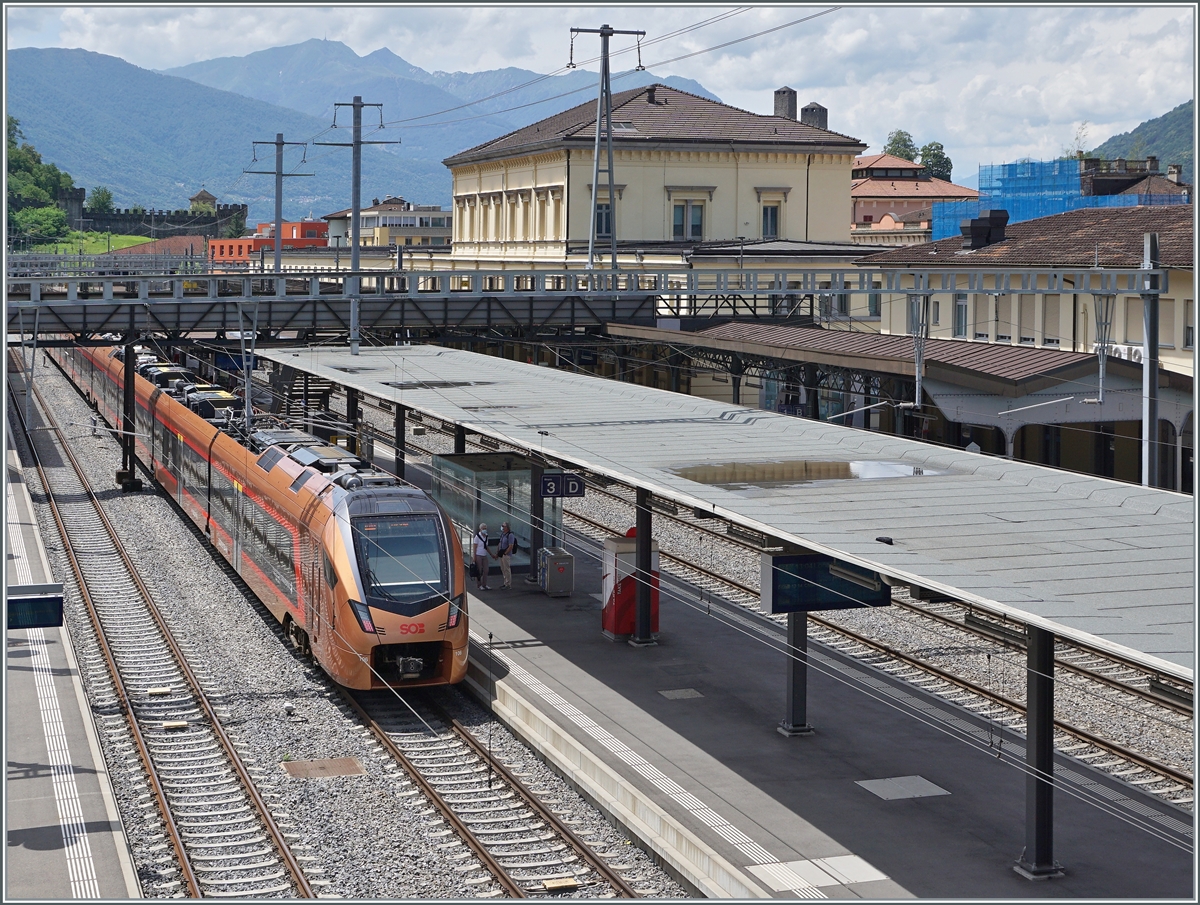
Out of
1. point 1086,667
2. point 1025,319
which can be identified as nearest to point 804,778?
point 1086,667

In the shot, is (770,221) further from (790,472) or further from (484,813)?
(484,813)

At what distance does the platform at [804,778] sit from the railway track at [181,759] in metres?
3.31

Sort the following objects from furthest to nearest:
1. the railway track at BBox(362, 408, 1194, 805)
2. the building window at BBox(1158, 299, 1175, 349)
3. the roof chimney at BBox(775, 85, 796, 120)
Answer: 1. the roof chimney at BBox(775, 85, 796, 120)
2. the building window at BBox(1158, 299, 1175, 349)
3. the railway track at BBox(362, 408, 1194, 805)

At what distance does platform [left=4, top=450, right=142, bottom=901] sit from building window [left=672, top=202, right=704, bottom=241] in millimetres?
44223

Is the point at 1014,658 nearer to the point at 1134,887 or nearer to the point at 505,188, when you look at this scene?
the point at 1134,887

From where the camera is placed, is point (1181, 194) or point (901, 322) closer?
point (901, 322)

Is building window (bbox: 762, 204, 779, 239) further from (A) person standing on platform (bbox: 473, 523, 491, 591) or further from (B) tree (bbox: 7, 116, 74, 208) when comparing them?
(B) tree (bbox: 7, 116, 74, 208)

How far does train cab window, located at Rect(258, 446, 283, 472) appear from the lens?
73.8 ft

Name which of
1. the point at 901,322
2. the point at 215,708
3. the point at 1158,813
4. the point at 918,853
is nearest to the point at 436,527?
the point at 215,708

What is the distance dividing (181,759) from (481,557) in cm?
850

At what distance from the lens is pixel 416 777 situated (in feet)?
52.3

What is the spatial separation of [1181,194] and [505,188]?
29944 mm

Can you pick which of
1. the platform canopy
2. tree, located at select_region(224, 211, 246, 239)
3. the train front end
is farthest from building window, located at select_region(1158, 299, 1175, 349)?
tree, located at select_region(224, 211, 246, 239)

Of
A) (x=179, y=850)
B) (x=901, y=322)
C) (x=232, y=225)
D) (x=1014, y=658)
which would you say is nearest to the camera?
(x=179, y=850)
